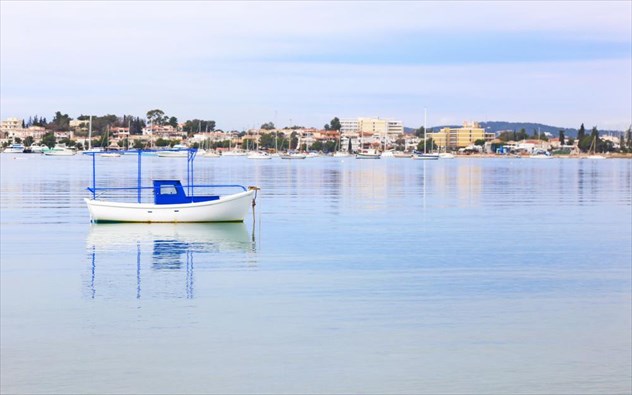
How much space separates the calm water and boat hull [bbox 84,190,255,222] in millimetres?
387

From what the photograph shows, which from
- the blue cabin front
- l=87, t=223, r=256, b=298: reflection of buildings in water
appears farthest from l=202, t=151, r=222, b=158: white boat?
l=87, t=223, r=256, b=298: reflection of buildings in water

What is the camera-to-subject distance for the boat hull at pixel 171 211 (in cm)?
2664

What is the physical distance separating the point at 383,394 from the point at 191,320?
14.0ft

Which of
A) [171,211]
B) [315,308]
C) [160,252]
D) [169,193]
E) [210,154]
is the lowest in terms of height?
[315,308]

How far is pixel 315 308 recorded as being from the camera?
1459cm

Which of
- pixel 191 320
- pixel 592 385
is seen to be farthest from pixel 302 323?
pixel 592 385

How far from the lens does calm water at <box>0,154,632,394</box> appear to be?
1089cm

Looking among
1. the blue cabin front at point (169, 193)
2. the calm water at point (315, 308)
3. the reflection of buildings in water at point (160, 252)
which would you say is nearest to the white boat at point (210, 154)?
the calm water at point (315, 308)

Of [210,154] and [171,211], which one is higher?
[210,154]

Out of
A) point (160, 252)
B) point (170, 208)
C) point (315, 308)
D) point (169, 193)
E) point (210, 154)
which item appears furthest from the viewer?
point (210, 154)

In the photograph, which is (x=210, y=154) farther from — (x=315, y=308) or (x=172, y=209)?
(x=315, y=308)

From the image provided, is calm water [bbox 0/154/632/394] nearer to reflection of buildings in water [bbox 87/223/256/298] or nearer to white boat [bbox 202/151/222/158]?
reflection of buildings in water [bbox 87/223/256/298]

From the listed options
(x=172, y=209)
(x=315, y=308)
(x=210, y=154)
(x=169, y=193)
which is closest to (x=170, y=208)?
(x=172, y=209)

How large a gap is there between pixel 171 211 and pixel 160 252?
5399mm
